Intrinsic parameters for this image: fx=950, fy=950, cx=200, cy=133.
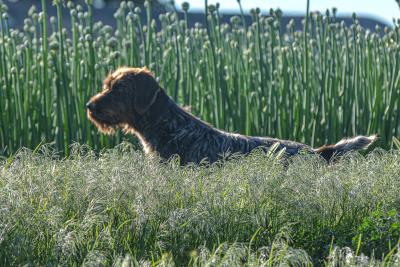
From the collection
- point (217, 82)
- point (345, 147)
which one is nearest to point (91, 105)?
point (217, 82)

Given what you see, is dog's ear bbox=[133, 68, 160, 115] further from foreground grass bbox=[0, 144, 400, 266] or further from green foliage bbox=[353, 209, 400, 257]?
green foliage bbox=[353, 209, 400, 257]

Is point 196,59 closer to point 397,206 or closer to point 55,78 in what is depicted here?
point 55,78

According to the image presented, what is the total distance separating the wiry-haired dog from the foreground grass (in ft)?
5.13

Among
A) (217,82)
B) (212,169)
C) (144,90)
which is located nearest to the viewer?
(212,169)

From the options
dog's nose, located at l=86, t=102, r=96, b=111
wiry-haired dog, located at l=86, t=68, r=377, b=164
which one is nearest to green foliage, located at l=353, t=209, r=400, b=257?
wiry-haired dog, located at l=86, t=68, r=377, b=164

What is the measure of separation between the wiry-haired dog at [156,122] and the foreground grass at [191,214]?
1.56 meters

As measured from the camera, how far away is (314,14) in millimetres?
7891

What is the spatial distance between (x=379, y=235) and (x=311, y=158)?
1103 millimetres

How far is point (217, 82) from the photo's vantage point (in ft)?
24.6

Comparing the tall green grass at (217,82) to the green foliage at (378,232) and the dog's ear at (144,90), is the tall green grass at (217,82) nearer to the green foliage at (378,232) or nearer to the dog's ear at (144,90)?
the dog's ear at (144,90)

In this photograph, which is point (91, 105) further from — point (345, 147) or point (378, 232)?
point (378, 232)

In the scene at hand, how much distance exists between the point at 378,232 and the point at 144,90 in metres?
2.94

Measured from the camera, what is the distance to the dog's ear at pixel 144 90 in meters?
6.84

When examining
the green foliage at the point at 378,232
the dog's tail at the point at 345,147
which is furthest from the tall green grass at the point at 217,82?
the green foliage at the point at 378,232
